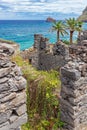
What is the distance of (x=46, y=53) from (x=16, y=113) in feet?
90.9

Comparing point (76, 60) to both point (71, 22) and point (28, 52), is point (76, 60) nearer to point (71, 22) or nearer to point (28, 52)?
point (28, 52)

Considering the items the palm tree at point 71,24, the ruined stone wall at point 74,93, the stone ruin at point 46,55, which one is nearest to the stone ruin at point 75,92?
the ruined stone wall at point 74,93

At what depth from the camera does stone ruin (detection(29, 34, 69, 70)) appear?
3227 centimetres

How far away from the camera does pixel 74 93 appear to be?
41.0ft

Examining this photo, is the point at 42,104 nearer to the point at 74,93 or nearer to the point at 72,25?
the point at 74,93

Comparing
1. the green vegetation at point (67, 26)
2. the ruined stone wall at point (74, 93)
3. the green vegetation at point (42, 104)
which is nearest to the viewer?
the ruined stone wall at point (74, 93)

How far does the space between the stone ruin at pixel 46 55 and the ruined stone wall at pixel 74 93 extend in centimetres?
1860

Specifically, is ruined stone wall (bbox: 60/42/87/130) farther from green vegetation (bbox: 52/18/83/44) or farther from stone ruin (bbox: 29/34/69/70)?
green vegetation (bbox: 52/18/83/44)

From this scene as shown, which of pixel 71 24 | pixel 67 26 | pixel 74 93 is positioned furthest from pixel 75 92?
pixel 67 26

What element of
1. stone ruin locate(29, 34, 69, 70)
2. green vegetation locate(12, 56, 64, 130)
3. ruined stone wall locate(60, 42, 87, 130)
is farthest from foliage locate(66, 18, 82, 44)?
ruined stone wall locate(60, 42, 87, 130)

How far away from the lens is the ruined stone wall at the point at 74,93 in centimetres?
1248

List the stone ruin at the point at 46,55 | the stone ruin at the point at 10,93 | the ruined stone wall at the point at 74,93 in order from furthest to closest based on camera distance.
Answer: the stone ruin at the point at 46,55, the ruined stone wall at the point at 74,93, the stone ruin at the point at 10,93

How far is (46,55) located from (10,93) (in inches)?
1083

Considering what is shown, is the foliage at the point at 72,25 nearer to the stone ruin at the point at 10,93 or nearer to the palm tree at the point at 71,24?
the palm tree at the point at 71,24
